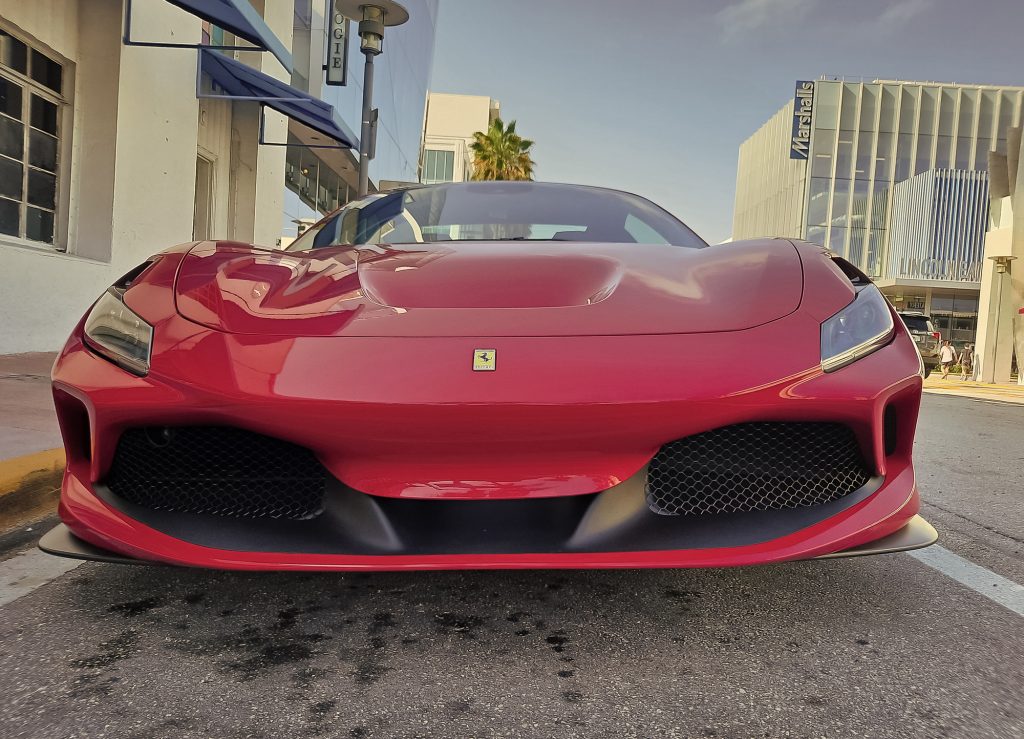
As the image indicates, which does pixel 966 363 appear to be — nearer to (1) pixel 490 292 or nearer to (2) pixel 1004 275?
(2) pixel 1004 275

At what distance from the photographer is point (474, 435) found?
1.52 m

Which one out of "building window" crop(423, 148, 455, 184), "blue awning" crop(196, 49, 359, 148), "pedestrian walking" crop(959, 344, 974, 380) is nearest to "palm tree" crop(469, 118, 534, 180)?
"building window" crop(423, 148, 455, 184)

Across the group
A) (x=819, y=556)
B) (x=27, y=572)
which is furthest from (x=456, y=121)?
(x=819, y=556)

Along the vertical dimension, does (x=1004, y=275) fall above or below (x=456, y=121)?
below

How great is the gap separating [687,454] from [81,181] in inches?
289

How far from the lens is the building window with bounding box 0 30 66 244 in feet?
20.7

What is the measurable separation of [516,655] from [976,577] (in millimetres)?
1428

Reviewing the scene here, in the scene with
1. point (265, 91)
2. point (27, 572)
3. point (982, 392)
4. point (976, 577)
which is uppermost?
point (265, 91)

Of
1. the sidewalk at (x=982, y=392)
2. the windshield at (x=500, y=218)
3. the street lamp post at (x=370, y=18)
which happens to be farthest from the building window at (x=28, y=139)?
the sidewalk at (x=982, y=392)

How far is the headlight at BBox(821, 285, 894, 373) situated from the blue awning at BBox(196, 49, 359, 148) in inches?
319

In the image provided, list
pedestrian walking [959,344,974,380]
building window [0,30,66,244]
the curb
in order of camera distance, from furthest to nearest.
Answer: pedestrian walking [959,344,974,380]
building window [0,30,66,244]
the curb

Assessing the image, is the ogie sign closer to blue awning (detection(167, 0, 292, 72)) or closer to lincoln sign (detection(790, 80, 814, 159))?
blue awning (detection(167, 0, 292, 72))

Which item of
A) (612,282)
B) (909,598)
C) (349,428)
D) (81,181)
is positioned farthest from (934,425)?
(81,181)

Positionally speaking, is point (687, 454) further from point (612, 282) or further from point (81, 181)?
point (81, 181)
